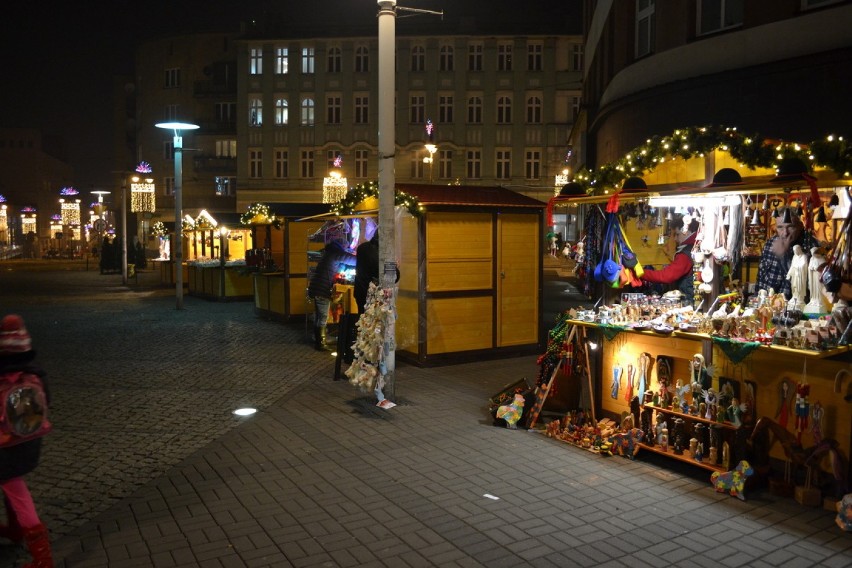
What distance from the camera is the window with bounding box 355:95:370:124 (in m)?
48.5

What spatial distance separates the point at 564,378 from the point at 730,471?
232 cm

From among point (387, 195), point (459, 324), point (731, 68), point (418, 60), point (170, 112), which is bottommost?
point (459, 324)

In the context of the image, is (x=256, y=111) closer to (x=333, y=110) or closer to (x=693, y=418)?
(x=333, y=110)

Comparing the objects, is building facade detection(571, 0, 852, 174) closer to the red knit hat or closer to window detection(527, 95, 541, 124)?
the red knit hat

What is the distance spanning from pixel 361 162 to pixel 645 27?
34382 mm

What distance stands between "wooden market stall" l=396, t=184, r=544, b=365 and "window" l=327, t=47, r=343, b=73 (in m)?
38.6

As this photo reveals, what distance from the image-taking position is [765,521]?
5.51 m

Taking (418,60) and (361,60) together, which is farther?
(361,60)

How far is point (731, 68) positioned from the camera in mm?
12289

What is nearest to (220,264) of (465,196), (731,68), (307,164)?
(465,196)

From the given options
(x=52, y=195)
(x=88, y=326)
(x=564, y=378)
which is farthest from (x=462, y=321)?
(x=52, y=195)

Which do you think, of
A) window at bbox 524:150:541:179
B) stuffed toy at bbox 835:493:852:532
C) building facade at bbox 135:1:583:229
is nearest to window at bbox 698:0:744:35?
stuffed toy at bbox 835:493:852:532

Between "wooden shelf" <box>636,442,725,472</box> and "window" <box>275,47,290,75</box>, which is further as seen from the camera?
"window" <box>275,47,290,75</box>

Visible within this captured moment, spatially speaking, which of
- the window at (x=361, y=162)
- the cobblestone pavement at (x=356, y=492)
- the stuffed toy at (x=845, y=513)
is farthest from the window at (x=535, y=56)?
the stuffed toy at (x=845, y=513)
